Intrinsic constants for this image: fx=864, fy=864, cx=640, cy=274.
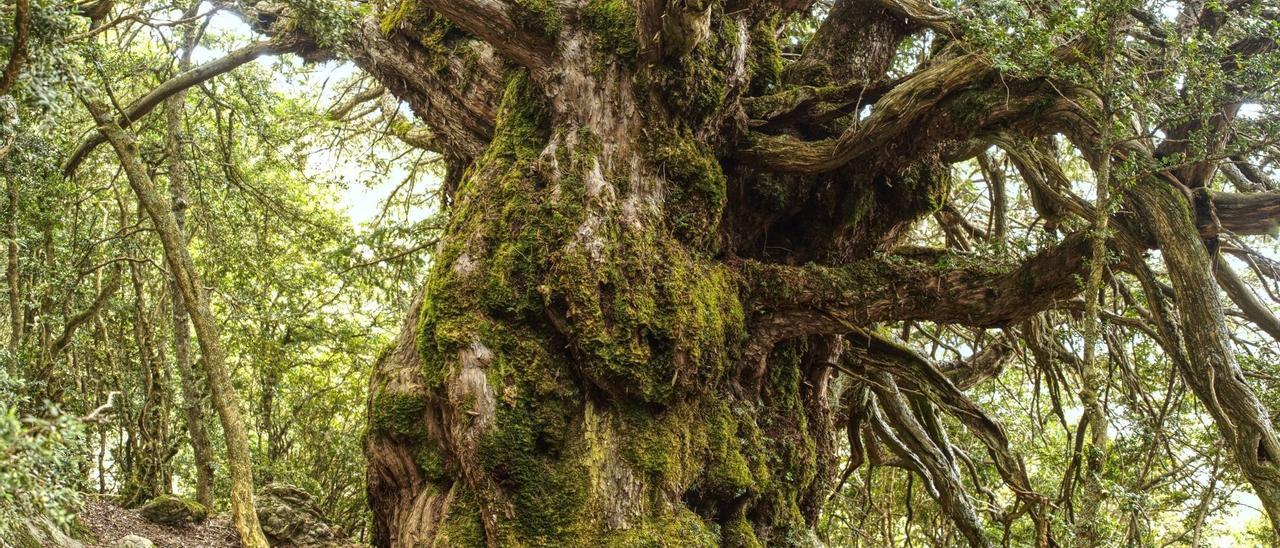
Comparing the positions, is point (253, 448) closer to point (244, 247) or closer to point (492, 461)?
point (244, 247)

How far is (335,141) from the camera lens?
827 cm

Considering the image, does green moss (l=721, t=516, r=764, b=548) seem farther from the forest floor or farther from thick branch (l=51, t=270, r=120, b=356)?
thick branch (l=51, t=270, r=120, b=356)

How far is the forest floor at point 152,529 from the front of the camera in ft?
21.3

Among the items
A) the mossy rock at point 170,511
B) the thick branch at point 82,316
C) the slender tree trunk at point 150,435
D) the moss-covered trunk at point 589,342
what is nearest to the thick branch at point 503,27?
the moss-covered trunk at point 589,342

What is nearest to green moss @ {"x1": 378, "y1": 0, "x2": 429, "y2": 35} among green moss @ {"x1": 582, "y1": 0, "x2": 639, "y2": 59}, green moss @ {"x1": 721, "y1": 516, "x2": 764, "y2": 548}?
green moss @ {"x1": 582, "y1": 0, "x2": 639, "y2": 59}

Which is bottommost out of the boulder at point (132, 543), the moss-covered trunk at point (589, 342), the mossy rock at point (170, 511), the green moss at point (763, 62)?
the boulder at point (132, 543)

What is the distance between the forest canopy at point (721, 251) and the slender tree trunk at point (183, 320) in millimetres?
40

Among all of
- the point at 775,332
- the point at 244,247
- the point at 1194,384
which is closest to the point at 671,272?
the point at 775,332

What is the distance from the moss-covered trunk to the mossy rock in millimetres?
3378

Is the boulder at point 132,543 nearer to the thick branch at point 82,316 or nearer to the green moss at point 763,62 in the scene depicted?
the thick branch at point 82,316

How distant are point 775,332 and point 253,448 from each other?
7.67 meters

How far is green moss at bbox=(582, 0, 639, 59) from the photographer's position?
4.73 meters

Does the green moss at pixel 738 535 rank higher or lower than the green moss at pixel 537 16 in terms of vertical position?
lower

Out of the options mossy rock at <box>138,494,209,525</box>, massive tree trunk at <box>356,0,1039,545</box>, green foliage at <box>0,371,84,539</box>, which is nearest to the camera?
green foliage at <box>0,371,84,539</box>
